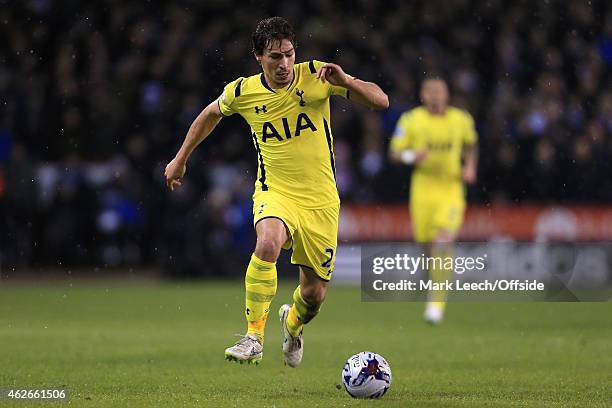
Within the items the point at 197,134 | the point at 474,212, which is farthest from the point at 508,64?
the point at 197,134

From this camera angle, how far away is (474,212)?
60.8 feet

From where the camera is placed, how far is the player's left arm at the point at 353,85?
7.21m

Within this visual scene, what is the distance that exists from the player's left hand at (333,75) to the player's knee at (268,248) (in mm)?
1086

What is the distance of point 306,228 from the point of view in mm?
7844

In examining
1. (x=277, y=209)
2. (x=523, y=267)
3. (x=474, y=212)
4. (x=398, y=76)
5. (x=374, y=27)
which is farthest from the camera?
(x=374, y=27)

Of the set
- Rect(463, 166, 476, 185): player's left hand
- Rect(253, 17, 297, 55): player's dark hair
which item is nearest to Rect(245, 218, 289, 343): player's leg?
Rect(253, 17, 297, 55): player's dark hair

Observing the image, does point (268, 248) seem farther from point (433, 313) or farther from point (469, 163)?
point (469, 163)

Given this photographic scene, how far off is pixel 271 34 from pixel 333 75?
0.50 metres

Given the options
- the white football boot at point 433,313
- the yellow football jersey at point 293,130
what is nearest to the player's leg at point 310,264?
the yellow football jersey at point 293,130

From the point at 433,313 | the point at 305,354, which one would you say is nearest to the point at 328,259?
the point at 305,354

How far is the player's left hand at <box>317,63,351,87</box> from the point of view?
7.18 m

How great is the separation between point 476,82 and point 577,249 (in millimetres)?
4360

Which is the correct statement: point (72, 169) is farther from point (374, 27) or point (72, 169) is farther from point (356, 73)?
point (374, 27)

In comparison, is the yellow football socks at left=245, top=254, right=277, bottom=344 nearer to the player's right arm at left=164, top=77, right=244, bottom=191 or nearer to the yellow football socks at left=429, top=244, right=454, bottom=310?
the player's right arm at left=164, top=77, right=244, bottom=191
